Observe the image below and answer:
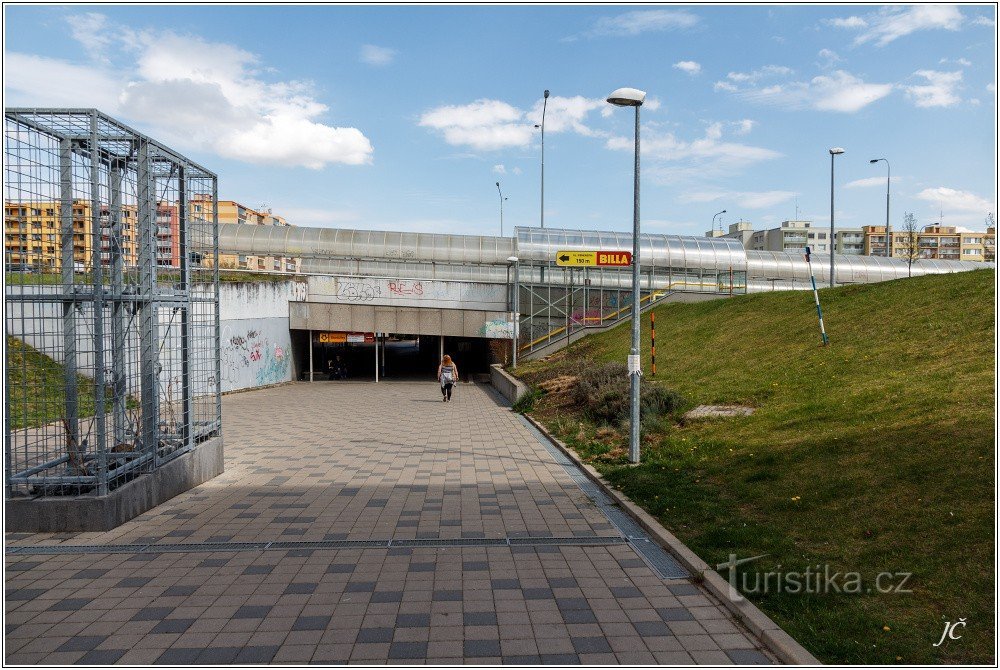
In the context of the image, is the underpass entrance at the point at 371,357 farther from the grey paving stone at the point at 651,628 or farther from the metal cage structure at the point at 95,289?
the grey paving stone at the point at 651,628

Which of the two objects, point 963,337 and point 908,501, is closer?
point 908,501

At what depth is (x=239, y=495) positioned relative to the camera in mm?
8664

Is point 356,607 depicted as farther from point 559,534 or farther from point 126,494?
point 126,494

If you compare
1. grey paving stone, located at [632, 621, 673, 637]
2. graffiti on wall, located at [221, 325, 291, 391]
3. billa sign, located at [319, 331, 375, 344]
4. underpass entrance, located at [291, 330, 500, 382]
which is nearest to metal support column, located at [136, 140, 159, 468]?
grey paving stone, located at [632, 621, 673, 637]

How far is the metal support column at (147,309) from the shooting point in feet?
26.6

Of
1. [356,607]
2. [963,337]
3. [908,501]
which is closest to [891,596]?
[908,501]

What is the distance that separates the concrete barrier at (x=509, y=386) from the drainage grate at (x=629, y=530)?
8.48 metres

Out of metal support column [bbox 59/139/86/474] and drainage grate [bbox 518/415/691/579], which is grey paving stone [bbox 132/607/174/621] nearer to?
metal support column [bbox 59/139/86/474]

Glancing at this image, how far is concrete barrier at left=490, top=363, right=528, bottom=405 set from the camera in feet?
64.3

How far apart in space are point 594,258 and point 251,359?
13.3m

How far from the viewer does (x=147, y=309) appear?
8.17 metres

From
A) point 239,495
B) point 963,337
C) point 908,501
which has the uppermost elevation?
point 963,337

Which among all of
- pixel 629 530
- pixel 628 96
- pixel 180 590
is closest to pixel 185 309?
pixel 180 590

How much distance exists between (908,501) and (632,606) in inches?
113
